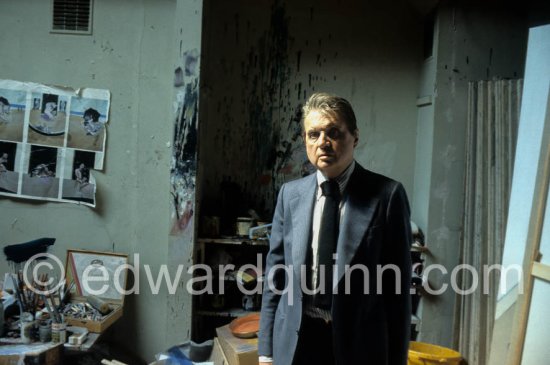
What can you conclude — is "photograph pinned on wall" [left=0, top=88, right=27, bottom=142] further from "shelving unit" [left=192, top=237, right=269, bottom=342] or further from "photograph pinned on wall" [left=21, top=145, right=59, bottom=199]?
"shelving unit" [left=192, top=237, right=269, bottom=342]

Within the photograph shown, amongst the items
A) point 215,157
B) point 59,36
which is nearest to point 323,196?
point 215,157

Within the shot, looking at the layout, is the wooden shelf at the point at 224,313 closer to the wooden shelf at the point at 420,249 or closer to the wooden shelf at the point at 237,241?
the wooden shelf at the point at 237,241

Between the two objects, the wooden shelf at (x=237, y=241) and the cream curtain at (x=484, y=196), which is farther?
the wooden shelf at (x=237, y=241)

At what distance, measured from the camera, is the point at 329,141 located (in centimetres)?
155

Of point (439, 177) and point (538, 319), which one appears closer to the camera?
point (538, 319)

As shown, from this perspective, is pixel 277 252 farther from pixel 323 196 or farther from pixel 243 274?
pixel 243 274

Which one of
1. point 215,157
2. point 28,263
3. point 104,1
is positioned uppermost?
point 104,1

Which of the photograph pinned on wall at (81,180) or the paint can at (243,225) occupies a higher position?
the photograph pinned on wall at (81,180)

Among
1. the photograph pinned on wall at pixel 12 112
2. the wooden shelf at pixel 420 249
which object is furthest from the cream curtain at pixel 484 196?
the photograph pinned on wall at pixel 12 112

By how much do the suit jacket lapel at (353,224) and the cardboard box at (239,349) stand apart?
1.28 meters

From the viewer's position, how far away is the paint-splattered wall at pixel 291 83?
3.36 m

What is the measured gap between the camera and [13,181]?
3.26m

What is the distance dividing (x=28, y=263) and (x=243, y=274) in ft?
5.11

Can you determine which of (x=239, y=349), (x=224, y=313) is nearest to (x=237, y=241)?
(x=224, y=313)
